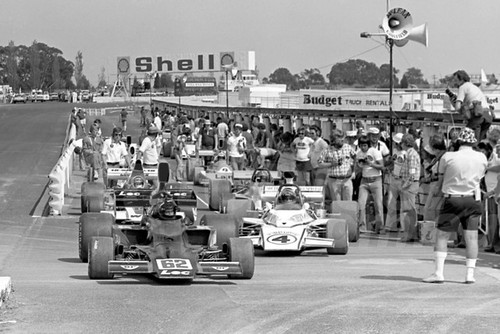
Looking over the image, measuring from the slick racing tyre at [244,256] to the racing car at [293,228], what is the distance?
2.85 metres

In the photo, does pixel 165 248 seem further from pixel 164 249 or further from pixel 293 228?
pixel 293 228

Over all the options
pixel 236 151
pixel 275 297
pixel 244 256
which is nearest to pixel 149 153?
pixel 236 151

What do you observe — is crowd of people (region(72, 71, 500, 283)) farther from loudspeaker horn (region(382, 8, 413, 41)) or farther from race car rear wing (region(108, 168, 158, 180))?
loudspeaker horn (region(382, 8, 413, 41))

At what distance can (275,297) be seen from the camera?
1160 cm

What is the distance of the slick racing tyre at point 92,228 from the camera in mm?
14922

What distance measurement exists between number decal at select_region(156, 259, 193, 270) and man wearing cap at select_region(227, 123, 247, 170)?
1645 centimetres

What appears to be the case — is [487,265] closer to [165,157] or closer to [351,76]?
[165,157]

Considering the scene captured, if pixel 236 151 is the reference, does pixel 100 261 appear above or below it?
below

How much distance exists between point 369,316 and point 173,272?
2930mm

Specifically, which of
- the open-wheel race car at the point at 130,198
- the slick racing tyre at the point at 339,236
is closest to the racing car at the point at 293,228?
the slick racing tyre at the point at 339,236

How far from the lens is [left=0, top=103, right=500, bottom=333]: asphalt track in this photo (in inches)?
395

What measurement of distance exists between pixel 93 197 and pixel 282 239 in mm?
6212

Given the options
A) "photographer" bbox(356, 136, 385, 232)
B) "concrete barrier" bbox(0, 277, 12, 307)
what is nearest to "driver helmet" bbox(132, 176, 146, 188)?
"photographer" bbox(356, 136, 385, 232)

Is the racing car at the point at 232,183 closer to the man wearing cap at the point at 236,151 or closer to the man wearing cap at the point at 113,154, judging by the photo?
the man wearing cap at the point at 236,151
